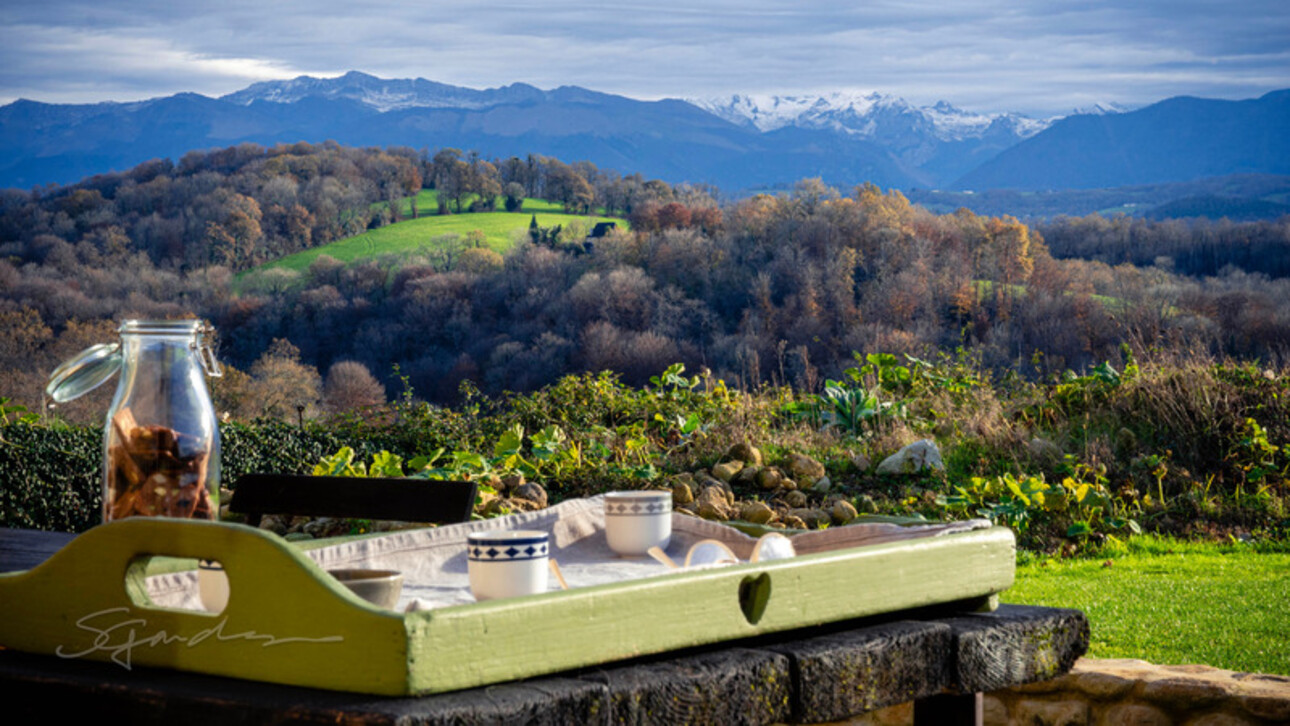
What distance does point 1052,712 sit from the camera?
8.11ft

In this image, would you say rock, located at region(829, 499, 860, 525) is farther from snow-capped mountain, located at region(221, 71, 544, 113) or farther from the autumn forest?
snow-capped mountain, located at region(221, 71, 544, 113)

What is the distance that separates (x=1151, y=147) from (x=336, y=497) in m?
159

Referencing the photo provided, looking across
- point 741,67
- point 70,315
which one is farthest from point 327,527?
point 741,67

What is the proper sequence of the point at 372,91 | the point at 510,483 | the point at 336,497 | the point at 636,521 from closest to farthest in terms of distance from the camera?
the point at 636,521 < the point at 336,497 < the point at 510,483 < the point at 372,91

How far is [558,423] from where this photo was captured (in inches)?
256

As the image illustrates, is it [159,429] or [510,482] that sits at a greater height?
[159,429]

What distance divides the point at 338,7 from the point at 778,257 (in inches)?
656

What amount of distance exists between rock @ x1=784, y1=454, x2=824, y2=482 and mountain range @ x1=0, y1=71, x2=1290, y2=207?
71.6 m

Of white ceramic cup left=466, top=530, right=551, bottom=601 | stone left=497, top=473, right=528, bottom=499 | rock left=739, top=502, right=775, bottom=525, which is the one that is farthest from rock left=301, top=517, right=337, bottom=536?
white ceramic cup left=466, top=530, right=551, bottom=601

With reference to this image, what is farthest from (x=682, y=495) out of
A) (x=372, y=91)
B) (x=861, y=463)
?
(x=372, y=91)

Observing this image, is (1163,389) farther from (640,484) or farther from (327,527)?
(327,527)

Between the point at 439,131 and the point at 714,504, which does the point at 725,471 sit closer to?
the point at 714,504

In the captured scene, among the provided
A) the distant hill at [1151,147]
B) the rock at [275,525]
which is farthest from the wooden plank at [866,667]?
the distant hill at [1151,147]

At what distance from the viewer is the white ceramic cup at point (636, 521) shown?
135 cm
